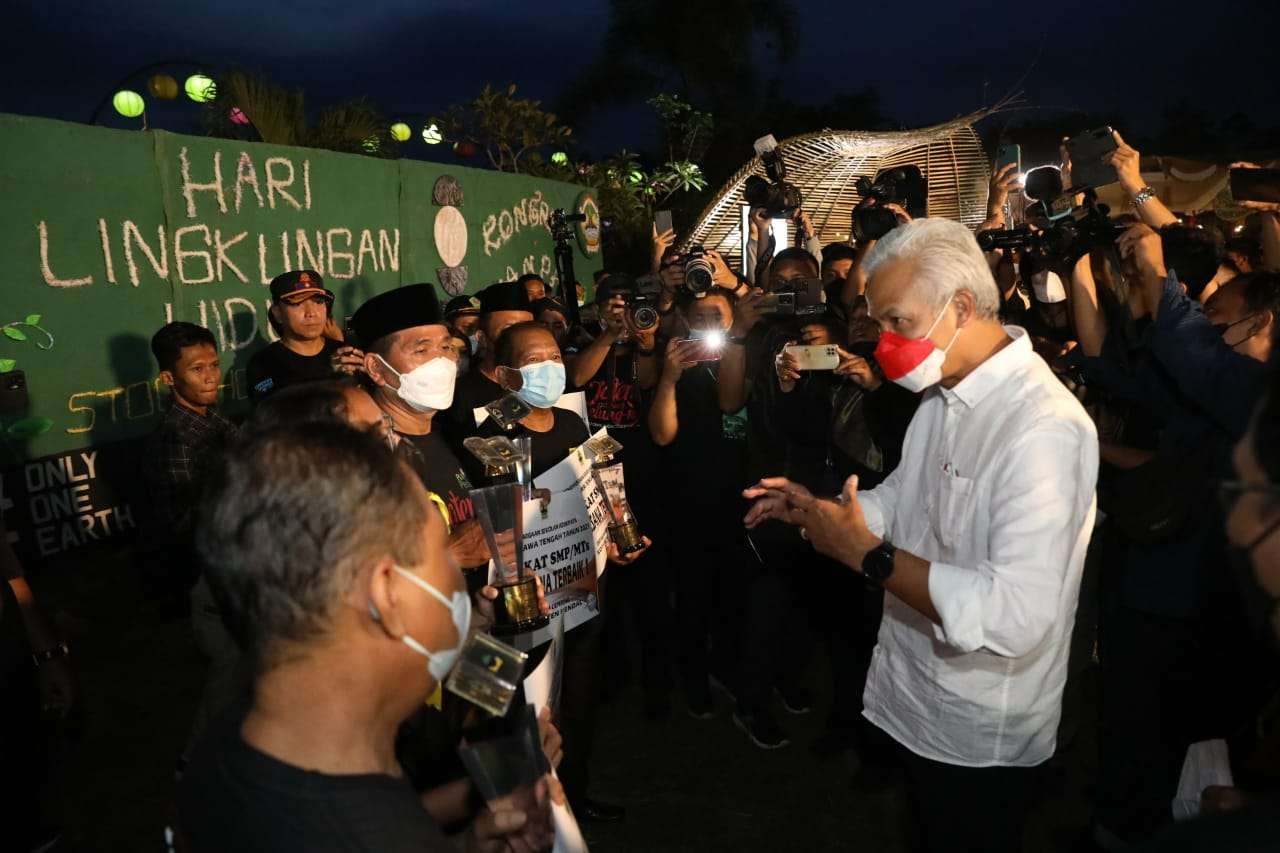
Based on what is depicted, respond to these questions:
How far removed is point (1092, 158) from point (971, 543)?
2584 millimetres

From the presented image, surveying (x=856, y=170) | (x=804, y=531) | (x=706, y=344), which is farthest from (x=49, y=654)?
(x=856, y=170)

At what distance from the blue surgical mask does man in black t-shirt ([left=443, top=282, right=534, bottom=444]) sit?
0.36m

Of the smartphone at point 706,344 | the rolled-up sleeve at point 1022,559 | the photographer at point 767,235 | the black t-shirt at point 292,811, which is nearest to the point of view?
the black t-shirt at point 292,811

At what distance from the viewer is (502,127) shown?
13.8 meters

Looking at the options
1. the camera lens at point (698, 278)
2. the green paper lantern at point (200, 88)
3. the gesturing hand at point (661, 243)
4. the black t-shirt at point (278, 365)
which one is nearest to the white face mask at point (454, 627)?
the camera lens at point (698, 278)

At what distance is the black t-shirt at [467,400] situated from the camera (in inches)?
A: 160

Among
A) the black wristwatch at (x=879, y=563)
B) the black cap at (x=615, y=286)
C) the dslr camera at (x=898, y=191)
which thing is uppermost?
the dslr camera at (x=898, y=191)

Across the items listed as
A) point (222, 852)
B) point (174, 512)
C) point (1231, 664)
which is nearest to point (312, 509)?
point (222, 852)

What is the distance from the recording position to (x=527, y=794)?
5.12 ft

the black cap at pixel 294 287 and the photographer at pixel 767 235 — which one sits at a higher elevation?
the photographer at pixel 767 235

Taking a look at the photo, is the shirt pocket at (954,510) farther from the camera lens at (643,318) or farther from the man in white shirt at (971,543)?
the camera lens at (643,318)

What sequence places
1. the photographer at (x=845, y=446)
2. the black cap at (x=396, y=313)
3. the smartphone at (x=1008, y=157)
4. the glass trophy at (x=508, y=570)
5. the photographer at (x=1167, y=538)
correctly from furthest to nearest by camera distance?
the smartphone at (x=1008, y=157), the photographer at (x=845, y=446), the black cap at (x=396, y=313), the photographer at (x=1167, y=538), the glass trophy at (x=508, y=570)

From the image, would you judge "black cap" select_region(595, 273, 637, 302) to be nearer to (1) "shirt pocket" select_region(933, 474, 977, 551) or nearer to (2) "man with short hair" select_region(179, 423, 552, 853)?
(1) "shirt pocket" select_region(933, 474, 977, 551)

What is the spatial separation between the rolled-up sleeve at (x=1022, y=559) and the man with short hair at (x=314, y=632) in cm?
126
